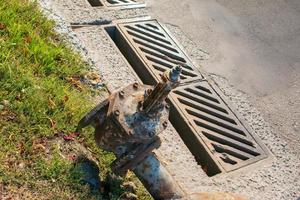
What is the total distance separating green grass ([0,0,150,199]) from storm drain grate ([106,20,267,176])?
25.6 inches

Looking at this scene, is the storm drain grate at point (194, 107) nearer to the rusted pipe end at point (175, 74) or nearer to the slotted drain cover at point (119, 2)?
the slotted drain cover at point (119, 2)

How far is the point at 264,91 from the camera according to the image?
427 centimetres

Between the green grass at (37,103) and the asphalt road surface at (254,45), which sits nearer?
the green grass at (37,103)

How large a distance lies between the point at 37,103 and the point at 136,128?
2.65 ft

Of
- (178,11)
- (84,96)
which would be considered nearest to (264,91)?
(178,11)

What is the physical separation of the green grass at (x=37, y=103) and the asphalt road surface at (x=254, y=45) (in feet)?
4.29

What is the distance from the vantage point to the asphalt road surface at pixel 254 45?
4.18m

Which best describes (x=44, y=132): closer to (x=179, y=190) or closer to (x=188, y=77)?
(x=179, y=190)

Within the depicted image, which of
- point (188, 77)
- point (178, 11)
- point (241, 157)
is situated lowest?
point (241, 157)

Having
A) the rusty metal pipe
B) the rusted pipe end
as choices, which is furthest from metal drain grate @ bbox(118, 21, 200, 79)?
the rusted pipe end

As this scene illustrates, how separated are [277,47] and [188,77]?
1.21 m

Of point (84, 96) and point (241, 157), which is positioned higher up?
point (84, 96)

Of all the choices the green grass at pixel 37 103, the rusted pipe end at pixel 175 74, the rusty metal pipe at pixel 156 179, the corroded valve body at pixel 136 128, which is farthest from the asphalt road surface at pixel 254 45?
the rusted pipe end at pixel 175 74

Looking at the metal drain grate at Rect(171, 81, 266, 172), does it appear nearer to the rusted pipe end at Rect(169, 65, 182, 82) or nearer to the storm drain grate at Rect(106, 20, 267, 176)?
the storm drain grate at Rect(106, 20, 267, 176)
